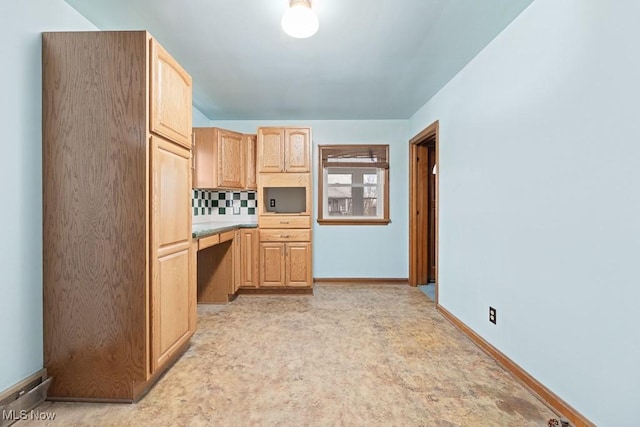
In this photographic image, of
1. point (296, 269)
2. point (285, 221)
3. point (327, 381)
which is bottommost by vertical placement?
point (327, 381)

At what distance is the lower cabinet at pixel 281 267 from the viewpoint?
378 cm

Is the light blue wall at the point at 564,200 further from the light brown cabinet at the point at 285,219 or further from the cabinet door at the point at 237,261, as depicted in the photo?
the cabinet door at the point at 237,261

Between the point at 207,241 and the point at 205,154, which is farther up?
the point at 205,154

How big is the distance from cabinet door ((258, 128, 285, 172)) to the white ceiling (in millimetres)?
404

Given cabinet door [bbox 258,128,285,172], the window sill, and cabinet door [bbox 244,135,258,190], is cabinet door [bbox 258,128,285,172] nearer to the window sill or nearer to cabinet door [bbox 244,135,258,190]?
cabinet door [bbox 244,135,258,190]

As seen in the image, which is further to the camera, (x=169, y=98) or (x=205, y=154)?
(x=205, y=154)

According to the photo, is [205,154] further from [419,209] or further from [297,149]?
[419,209]

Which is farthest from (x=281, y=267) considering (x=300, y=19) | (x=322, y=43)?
(x=300, y=19)

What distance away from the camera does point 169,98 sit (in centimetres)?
191

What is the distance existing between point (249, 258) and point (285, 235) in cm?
51

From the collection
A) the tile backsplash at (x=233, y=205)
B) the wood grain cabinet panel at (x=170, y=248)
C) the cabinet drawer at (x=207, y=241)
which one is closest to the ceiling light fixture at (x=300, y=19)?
the wood grain cabinet panel at (x=170, y=248)

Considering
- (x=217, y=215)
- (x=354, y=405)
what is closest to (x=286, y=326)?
(x=354, y=405)

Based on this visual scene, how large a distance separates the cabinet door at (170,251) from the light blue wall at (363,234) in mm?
2350

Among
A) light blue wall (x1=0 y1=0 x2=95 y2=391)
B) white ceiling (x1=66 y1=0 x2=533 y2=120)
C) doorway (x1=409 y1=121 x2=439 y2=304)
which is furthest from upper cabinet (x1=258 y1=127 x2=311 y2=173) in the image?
light blue wall (x1=0 y1=0 x2=95 y2=391)
